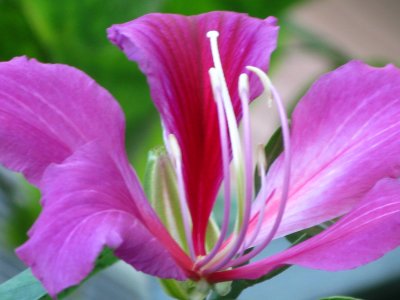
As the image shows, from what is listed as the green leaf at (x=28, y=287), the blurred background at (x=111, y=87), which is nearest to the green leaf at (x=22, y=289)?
the green leaf at (x=28, y=287)

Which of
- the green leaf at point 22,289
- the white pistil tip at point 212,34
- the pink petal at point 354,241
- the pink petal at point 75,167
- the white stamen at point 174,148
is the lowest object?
the green leaf at point 22,289

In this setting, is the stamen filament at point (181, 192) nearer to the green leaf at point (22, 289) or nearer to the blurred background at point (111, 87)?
the green leaf at point (22, 289)

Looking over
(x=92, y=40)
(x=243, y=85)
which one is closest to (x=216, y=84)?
(x=243, y=85)

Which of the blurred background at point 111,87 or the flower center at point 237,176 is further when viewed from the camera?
the blurred background at point 111,87

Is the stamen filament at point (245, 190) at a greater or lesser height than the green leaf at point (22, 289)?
greater

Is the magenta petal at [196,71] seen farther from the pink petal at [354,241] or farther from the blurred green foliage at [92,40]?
the blurred green foliage at [92,40]

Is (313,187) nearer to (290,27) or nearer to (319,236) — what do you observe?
(319,236)

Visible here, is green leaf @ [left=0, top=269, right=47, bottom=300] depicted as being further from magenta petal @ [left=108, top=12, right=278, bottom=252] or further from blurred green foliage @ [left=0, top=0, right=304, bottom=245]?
blurred green foliage @ [left=0, top=0, right=304, bottom=245]
